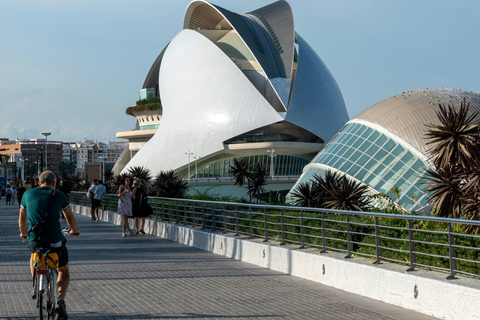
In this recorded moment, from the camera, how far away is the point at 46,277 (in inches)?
263

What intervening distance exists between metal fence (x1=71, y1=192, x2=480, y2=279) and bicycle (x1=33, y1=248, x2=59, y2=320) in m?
4.28

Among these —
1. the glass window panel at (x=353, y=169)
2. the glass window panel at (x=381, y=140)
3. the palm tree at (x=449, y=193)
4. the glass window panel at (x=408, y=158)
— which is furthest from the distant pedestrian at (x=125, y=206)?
the glass window panel at (x=381, y=140)

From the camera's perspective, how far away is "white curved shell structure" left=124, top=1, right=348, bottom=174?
6756 centimetres

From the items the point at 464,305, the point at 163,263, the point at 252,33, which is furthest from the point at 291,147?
the point at 464,305

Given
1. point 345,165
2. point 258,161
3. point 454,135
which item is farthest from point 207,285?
point 258,161

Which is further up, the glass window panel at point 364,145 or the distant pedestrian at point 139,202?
the glass window panel at point 364,145

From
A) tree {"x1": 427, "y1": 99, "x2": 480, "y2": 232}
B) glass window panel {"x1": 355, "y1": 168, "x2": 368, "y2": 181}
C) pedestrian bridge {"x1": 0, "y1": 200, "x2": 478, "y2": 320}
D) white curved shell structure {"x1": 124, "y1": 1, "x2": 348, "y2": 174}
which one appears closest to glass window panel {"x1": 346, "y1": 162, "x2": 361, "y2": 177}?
glass window panel {"x1": 355, "y1": 168, "x2": 368, "y2": 181}

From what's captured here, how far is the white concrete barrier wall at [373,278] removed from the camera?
6984 millimetres

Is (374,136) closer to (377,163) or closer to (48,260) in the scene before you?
(377,163)

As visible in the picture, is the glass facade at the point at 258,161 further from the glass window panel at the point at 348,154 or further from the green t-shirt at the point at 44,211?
the green t-shirt at the point at 44,211

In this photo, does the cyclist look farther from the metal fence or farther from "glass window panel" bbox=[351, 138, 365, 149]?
"glass window panel" bbox=[351, 138, 365, 149]

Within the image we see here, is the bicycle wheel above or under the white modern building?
under

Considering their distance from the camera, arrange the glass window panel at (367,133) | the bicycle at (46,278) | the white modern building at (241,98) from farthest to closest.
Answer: the white modern building at (241,98) → the glass window panel at (367,133) → the bicycle at (46,278)

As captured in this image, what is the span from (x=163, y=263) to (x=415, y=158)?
15131 mm
